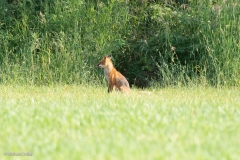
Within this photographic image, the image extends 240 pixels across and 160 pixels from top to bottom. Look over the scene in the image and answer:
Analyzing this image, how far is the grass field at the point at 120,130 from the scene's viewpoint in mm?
4910

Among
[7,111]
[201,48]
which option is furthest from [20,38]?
[7,111]

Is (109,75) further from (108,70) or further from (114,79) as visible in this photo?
(114,79)

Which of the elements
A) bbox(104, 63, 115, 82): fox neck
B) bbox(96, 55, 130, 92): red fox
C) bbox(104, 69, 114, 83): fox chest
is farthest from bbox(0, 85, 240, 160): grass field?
bbox(104, 63, 115, 82): fox neck

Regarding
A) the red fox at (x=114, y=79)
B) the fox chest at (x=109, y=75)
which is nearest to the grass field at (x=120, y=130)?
the red fox at (x=114, y=79)

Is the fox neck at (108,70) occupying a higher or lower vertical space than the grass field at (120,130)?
lower

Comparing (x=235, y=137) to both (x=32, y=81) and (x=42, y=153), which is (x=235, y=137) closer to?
(x=42, y=153)

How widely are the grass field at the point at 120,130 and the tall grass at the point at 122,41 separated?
171 inches

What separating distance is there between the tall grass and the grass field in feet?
14.2

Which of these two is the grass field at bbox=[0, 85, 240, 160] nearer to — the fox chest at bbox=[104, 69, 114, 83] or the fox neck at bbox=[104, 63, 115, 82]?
the fox chest at bbox=[104, 69, 114, 83]

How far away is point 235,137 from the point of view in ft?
18.5

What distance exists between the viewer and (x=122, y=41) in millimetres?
13477

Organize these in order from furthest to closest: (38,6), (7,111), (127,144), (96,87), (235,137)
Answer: (38,6), (96,87), (7,111), (235,137), (127,144)

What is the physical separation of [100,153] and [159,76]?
9.01m

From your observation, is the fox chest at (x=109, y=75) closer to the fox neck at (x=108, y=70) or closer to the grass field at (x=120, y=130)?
the fox neck at (x=108, y=70)
